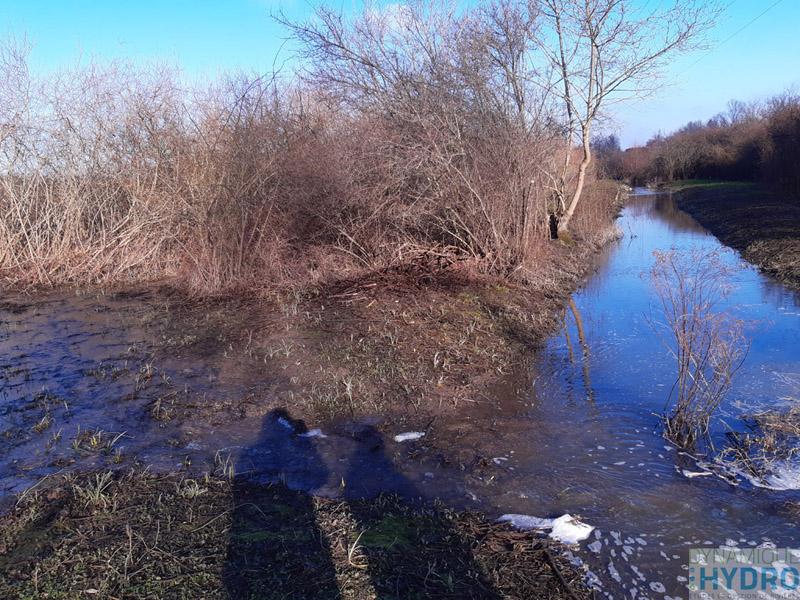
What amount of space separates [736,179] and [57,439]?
51938 millimetres

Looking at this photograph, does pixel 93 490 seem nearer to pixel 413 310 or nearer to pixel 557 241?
pixel 413 310

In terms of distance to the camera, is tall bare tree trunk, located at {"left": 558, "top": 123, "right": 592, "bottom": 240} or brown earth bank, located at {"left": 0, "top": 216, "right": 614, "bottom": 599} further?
tall bare tree trunk, located at {"left": 558, "top": 123, "right": 592, "bottom": 240}

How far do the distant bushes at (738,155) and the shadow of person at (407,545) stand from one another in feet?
100

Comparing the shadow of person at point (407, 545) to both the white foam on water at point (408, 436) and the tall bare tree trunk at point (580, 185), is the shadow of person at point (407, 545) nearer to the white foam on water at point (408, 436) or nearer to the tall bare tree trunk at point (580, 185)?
the white foam on water at point (408, 436)

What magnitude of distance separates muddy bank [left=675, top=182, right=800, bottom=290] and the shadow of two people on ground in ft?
38.5

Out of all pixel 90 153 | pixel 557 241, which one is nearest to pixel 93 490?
pixel 90 153

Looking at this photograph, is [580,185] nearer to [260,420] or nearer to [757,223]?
[757,223]

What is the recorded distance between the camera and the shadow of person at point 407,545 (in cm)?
316

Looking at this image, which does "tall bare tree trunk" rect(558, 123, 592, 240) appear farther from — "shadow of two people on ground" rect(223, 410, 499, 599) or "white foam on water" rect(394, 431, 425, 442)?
"shadow of two people on ground" rect(223, 410, 499, 599)

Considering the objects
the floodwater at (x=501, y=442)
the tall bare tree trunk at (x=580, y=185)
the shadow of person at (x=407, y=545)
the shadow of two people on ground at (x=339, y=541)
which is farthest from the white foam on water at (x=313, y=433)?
the tall bare tree trunk at (x=580, y=185)

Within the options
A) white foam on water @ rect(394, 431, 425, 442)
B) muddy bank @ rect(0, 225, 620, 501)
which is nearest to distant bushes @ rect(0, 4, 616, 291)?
muddy bank @ rect(0, 225, 620, 501)

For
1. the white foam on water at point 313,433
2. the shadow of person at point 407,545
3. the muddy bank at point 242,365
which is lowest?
the shadow of person at point 407,545

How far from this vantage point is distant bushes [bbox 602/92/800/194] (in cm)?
2891

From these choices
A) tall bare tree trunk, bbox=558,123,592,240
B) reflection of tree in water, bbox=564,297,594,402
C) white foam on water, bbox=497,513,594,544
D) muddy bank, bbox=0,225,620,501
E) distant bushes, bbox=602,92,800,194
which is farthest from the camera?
distant bushes, bbox=602,92,800,194
